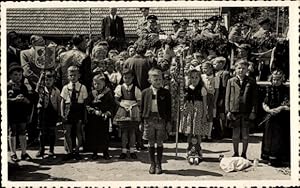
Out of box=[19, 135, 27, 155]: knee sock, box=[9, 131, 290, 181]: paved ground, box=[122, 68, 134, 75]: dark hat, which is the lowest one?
box=[9, 131, 290, 181]: paved ground

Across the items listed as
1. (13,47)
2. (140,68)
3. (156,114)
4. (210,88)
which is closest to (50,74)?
(13,47)

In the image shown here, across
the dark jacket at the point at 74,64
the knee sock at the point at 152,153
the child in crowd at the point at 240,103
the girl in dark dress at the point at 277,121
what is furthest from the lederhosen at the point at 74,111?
the girl in dark dress at the point at 277,121

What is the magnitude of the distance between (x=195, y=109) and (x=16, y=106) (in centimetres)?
143

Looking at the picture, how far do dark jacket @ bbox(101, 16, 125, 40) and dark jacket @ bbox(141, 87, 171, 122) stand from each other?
1.91ft

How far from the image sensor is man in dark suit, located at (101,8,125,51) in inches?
289

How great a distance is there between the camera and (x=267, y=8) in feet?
24.0

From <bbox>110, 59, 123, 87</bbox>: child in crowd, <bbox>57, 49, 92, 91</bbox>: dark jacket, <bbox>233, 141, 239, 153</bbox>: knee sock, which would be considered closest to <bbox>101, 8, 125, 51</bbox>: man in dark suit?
<bbox>110, 59, 123, 87</bbox>: child in crowd

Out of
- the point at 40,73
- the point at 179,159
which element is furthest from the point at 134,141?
the point at 40,73

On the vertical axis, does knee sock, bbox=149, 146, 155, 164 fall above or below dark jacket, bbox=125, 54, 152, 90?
below

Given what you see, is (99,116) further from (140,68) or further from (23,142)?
(23,142)

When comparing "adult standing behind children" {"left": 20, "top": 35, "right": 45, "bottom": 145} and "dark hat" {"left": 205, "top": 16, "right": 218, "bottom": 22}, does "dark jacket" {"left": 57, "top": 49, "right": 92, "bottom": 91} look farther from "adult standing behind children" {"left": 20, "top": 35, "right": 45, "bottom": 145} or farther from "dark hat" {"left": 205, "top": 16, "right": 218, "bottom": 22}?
"dark hat" {"left": 205, "top": 16, "right": 218, "bottom": 22}

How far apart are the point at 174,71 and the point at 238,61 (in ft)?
1.77

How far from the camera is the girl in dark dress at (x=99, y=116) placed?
295 inches

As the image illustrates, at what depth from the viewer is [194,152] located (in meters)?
7.48
